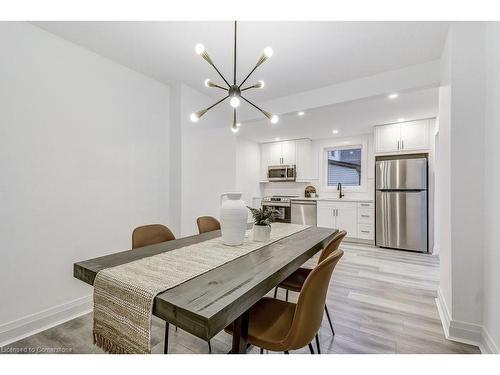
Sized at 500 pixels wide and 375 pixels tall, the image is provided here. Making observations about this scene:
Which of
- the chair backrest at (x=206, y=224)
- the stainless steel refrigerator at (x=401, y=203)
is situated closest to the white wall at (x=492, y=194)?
the chair backrest at (x=206, y=224)

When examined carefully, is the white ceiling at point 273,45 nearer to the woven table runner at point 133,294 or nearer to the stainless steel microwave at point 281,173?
the woven table runner at point 133,294

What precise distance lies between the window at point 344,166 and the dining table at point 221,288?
4177 millimetres

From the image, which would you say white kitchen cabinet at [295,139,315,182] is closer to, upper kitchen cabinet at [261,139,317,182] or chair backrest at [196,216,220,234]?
upper kitchen cabinet at [261,139,317,182]

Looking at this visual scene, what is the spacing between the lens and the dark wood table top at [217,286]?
0.79m

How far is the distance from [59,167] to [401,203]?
4.75m

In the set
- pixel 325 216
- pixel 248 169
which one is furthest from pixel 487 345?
pixel 248 169

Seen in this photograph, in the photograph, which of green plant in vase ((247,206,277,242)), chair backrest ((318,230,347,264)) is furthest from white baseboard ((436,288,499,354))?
green plant in vase ((247,206,277,242))

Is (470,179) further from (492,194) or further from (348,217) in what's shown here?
(348,217)

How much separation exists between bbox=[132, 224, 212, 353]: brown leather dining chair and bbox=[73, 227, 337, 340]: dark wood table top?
10.3 inches

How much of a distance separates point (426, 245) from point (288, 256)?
3.77m
